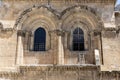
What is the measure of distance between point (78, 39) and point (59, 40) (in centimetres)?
135

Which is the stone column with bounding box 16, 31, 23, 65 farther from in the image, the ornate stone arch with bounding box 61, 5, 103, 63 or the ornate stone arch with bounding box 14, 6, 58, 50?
the ornate stone arch with bounding box 61, 5, 103, 63

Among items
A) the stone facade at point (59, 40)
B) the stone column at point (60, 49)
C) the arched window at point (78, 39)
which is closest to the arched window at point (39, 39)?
the stone facade at point (59, 40)

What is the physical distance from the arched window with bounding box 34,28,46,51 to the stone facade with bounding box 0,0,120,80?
20 centimetres

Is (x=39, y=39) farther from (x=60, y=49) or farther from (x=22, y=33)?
(x=60, y=49)

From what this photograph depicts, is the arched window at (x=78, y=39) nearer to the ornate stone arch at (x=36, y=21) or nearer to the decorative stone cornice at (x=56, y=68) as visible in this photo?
the ornate stone arch at (x=36, y=21)

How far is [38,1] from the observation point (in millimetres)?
20141

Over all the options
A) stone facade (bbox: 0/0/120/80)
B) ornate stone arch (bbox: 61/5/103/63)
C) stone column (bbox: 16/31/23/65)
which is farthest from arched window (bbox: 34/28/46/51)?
ornate stone arch (bbox: 61/5/103/63)

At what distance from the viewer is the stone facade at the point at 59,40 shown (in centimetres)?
1809

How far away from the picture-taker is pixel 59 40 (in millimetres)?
19062

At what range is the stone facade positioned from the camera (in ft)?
59.4

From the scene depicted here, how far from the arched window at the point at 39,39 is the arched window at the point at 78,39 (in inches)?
76.8

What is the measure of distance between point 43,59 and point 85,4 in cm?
459

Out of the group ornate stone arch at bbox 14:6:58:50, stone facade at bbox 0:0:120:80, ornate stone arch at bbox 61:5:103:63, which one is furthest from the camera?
ornate stone arch at bbox 14:6:58:50

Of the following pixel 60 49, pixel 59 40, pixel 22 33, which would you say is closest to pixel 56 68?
pixel 60 49
